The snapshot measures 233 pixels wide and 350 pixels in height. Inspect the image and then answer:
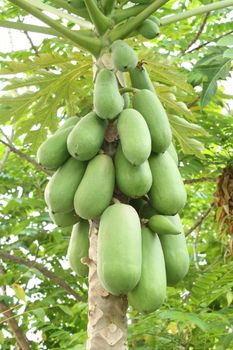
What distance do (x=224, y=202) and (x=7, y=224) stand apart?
1.68 meters

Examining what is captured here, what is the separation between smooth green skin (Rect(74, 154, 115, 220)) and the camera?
1.59m

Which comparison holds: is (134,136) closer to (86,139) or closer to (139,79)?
(86,139)

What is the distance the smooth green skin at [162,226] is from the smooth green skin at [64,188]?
0.25 meters

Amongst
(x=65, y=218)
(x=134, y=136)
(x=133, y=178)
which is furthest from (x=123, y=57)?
(x=65, y=218)

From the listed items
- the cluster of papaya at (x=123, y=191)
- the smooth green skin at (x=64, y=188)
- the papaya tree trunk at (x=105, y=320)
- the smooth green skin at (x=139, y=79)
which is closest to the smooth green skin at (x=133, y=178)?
the cluster of papaya at (x=123, y=191)

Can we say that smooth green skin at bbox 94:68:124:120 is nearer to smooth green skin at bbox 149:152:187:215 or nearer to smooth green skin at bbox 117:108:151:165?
smooth green skin at bbox 117:108:151:165

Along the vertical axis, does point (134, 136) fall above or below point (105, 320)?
above

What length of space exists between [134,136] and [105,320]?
1.72 feet

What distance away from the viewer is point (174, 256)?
5.38ft

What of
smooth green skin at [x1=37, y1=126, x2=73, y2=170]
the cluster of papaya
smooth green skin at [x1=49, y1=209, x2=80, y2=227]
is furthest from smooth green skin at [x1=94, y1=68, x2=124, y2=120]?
smooth green skin at [x1=49, y1=209, x2=80, y2=227]

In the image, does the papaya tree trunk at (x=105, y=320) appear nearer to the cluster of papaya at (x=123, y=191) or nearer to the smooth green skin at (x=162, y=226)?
the cluster of papaya at (x=123, y=191)

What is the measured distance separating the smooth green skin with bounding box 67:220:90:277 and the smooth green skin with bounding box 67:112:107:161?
24 cm

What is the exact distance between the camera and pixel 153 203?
1674mm

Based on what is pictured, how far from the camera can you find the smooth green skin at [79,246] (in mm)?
1771
